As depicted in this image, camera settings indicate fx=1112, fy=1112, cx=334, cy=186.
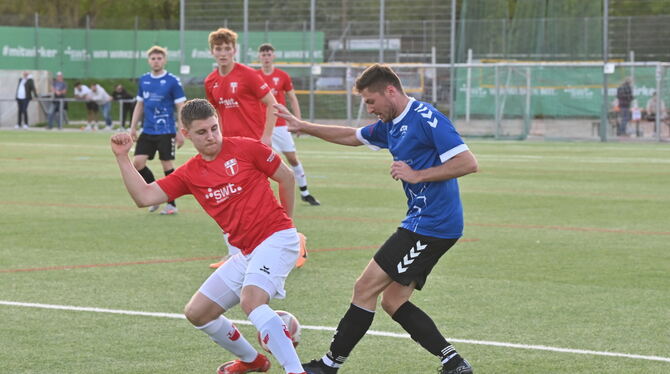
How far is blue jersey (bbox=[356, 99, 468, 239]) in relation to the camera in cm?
633

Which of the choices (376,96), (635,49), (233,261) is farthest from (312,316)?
(635,49)

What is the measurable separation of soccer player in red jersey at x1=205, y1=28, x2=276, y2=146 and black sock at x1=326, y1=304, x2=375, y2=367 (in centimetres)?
561

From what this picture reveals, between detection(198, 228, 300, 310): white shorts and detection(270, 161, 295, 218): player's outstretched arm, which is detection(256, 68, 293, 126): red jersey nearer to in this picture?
detection(270, 161, 295, 218): player's outstretched arm

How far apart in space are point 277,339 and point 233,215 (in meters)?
0.85

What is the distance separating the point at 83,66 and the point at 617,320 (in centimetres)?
4042

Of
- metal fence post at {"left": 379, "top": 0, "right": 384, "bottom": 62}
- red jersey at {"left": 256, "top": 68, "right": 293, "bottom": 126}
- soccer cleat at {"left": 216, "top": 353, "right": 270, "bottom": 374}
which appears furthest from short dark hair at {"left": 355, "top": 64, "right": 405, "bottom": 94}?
metal fence post at {"left": 379, "top": 0, "right": 384, "bottom": 62}

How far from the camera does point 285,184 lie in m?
6.98

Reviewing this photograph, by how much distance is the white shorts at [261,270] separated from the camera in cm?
631

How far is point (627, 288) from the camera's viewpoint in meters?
9.61

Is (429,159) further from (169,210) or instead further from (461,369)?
(169,210)

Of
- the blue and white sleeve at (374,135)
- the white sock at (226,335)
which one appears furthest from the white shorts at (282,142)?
the white sock at (226,335)

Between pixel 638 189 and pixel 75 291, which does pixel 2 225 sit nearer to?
pixel 75 291

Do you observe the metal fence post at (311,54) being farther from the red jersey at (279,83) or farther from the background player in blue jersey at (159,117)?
the background player in blue jersey at (159,117)

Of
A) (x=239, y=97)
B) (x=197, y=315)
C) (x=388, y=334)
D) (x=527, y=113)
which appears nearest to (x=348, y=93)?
(x=527, y=113)
